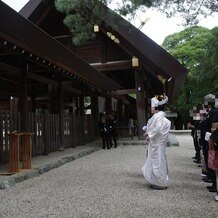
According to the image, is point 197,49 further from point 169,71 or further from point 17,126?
point 17,126

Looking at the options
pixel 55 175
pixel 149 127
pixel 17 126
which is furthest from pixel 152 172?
pixel 17 126

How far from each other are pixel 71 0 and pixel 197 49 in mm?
29328

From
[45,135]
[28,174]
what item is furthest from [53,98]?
[28,174]

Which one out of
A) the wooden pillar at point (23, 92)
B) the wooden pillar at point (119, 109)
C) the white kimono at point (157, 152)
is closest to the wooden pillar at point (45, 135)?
the wooden pillar at point (23, 92)

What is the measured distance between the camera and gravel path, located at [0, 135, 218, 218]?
15.2 feet

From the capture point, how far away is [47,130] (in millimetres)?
11297

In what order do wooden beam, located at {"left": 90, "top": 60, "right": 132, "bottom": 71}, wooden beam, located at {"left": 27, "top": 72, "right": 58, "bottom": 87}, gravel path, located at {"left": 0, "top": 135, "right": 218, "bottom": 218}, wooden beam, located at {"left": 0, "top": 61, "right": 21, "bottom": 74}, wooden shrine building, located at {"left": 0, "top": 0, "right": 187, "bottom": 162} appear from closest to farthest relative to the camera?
gravel path, located at {"left": 0, "top": 135, "right": 218, "bottom": 218} < wooden shrine building, located at {"left": 0, "top": 0, "right": 187, "bottom": 162} < wooden beam, located at {"left": 0, "top": 61, "right": 21, "bottom": 74} < wooden beam, located at {"left": 27, "top": 72, "right": 58, "bottom": 87} < wooden beam, located at {"left": 90, "top": 60, "right": 132, "bottom": 71}

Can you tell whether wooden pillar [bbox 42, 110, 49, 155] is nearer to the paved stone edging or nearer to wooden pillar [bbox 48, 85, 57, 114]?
the paved stone edging

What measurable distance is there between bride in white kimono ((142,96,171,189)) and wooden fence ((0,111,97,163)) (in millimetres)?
3958

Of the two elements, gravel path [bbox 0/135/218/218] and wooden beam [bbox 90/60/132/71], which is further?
wooden beam [bbox 90/60/132/71]

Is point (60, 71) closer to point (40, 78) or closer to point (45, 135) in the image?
point (40, 78)

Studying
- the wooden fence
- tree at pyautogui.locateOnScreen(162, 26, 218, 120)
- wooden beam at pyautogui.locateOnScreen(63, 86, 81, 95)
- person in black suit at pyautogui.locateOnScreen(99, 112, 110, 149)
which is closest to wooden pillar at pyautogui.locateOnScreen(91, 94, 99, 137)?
the wooden fence

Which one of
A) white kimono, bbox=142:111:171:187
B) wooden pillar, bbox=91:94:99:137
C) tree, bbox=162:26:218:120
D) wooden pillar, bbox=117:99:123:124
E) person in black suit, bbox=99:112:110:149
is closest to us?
white kimono, bbox=142:111:171:187

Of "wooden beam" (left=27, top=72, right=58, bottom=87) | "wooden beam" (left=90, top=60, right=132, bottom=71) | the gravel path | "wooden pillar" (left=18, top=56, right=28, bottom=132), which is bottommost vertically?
the gravel path
